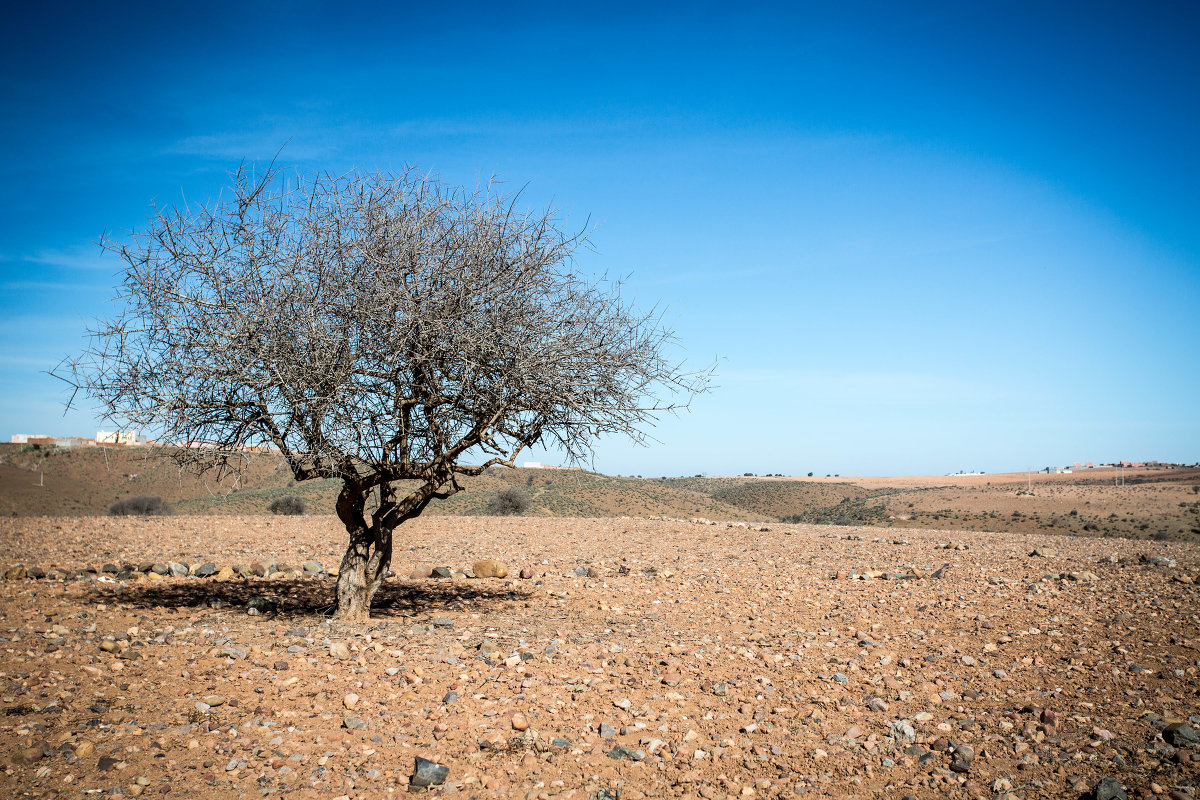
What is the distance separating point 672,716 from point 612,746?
2.62 ft

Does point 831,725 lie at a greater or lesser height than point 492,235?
lesser

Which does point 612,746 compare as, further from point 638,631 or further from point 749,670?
point 638,631

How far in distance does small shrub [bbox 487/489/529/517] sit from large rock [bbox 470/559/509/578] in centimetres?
1768

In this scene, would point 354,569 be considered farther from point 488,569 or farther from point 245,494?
point 245,494

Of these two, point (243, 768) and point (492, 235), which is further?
point (492, 235)

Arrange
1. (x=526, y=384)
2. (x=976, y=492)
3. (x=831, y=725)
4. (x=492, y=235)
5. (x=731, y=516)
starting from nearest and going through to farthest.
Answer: (x=831, y=725), (x=526, y=384), (x=492, y=235), (x=731, y=516), (x=976, y=492)

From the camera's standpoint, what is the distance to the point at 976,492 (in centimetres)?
5647

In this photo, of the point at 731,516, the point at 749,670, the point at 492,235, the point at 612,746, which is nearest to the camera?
the point at 612,746

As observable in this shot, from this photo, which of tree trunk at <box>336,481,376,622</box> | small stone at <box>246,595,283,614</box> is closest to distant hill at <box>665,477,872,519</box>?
small stone at <box>246,595,283,614</box>

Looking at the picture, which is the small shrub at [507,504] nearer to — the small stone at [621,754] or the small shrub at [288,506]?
the small shrub at [288,506]

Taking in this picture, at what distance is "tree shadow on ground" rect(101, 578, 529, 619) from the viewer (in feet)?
34.3

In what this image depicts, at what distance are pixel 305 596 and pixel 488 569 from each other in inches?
134

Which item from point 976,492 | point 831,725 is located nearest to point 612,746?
point 831,725

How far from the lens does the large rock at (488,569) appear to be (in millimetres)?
13859
